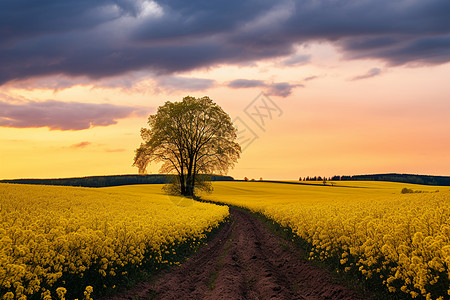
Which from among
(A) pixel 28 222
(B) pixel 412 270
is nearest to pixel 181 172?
(A) pixel 28 222

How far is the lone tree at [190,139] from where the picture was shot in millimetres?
45031

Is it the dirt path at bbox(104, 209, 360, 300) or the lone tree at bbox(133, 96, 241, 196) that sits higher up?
the lone tree at bbox(133, 96, 241, 196)

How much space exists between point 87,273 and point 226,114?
127 feet

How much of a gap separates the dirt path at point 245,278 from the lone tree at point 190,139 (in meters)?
29.4

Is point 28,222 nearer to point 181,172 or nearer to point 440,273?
point 440,273

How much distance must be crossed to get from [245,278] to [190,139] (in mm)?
35309

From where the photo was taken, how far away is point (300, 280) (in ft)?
37.1

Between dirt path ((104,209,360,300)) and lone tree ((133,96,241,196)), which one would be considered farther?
lone tree ((133,96,241,196))

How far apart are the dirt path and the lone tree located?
2940 centimetres

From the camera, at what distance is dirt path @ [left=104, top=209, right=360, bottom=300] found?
9.52m

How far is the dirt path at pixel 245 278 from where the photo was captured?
9.52 metres

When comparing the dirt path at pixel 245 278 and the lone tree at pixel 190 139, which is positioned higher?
the lone tree at pixel 190 139

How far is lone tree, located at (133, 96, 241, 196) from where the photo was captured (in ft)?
148

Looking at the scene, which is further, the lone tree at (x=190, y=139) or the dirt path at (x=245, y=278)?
the lone tree at (x=190, y=139)
